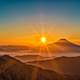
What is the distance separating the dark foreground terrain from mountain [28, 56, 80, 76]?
6.31ft

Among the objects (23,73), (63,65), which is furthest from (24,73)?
(63,65)

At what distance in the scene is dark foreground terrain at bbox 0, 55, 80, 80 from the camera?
88.6 feet

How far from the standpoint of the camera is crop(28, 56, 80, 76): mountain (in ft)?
100

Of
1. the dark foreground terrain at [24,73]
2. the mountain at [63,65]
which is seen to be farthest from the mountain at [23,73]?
the mountain at [63,65]

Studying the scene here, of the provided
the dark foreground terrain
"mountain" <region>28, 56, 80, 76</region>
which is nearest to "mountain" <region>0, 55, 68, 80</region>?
the dark foreground terrain

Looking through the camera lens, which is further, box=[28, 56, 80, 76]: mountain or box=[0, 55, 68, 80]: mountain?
box=[28, 56, 80, 76]: mountain

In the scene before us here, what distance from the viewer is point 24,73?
27.6 metres

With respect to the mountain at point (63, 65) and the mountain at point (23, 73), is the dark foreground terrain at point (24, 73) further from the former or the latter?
the mountain at point (63, 65)

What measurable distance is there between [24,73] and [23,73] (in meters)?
0.08

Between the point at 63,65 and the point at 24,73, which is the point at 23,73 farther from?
the point at 63,65

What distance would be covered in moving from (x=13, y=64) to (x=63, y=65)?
6.34 m

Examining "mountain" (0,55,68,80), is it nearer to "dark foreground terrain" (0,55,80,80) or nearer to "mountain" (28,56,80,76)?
"dark foreground terrain" (0,55,80,80)

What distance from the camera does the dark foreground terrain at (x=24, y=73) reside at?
2702 cm

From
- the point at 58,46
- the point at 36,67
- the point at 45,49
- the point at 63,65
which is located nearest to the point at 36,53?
the point at 45,49
